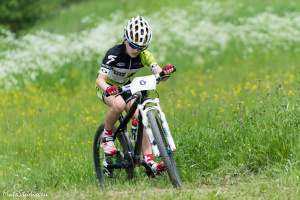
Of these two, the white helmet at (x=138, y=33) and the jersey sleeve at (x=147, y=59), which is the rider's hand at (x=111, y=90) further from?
the jersey sleeve at (x=147, y=59)

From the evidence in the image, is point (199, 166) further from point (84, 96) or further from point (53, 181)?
point (84, 96)

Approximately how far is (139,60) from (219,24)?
12.9 m

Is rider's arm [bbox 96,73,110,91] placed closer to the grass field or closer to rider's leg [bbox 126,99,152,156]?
rider's leg [bbox 126,99,152,156]

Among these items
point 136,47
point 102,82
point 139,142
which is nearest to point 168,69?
point 136,47

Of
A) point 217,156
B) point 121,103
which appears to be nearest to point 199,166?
point 217,156

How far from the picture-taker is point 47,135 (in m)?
12.0

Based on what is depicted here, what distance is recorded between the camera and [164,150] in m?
7.98

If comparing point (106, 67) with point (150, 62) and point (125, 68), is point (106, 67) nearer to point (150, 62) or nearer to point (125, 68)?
point (125, 68)

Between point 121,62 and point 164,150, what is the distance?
1432 mm

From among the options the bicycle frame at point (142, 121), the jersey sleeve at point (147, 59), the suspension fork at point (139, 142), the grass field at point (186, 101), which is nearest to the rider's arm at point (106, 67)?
the jersey sleeve at point (147, 59)

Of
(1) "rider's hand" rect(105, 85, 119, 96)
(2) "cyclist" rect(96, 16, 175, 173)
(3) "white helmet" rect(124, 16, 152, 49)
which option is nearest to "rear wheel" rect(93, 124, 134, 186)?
(2) "cyclist" rect(96, 16, 175, 173)

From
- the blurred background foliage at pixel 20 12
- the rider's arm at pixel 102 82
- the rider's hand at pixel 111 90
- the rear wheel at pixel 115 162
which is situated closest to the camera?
the rider's hand at pixel 111 90

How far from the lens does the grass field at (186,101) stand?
28.3 feet

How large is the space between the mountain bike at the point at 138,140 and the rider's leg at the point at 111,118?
0.08 metres
